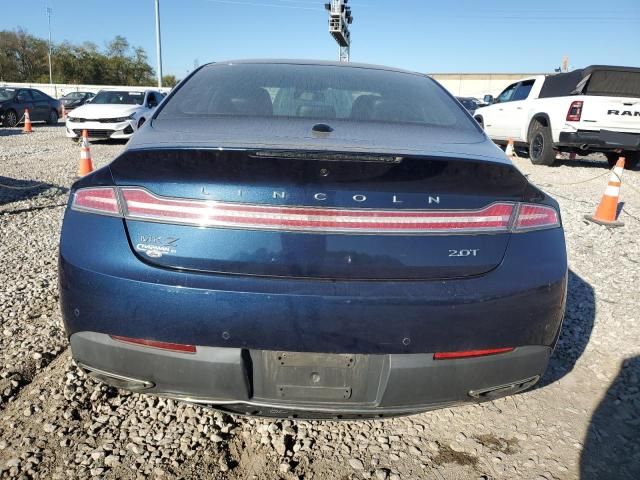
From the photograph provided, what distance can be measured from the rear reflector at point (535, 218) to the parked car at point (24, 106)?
2059 centimetres

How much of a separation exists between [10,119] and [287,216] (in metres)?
20.6

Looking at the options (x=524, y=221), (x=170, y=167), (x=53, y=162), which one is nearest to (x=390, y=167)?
(x=524, y=221)

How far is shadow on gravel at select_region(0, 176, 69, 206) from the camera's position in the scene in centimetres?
643

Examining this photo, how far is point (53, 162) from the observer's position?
A: 384 inches

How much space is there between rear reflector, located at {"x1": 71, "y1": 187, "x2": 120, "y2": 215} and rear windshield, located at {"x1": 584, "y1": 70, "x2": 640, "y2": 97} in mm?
10576

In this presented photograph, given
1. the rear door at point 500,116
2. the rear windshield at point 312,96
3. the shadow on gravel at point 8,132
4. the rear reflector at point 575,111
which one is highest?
the rear windshield at point 312,96

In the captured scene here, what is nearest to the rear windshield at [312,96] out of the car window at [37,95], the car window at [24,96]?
the car window at [24,96]

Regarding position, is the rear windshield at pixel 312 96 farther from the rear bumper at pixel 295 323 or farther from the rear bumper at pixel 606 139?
the rear bumper at pixel 606 139

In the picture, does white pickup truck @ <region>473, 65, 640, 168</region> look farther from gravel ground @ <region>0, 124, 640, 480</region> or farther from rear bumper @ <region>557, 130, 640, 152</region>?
gravel ground @ <region>0, 124, 640, 480</region>

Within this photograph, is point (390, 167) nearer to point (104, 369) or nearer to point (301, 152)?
point (301, 152)


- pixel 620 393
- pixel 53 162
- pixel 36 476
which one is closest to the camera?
pixel 36 476

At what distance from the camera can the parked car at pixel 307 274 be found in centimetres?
159

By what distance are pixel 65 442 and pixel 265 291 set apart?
1.18m

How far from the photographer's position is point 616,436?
7.28ft
